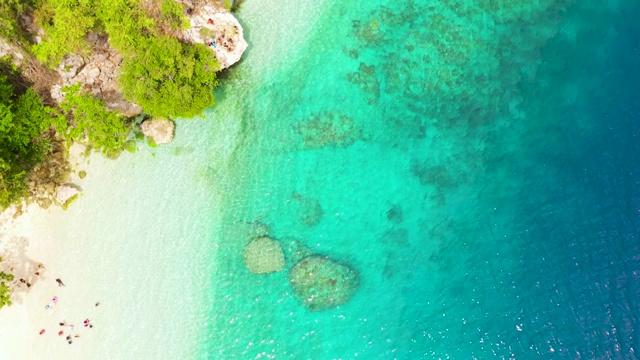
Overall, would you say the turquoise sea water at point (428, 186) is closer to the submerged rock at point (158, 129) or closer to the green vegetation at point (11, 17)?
the submerged rock at point (158, 129)

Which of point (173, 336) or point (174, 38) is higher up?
point (174, 38)

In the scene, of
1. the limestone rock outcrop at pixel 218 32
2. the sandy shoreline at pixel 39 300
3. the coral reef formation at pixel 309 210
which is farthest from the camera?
the coral reef formation at pixel 309 210

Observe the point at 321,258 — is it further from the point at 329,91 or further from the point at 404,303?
the point at 329,91

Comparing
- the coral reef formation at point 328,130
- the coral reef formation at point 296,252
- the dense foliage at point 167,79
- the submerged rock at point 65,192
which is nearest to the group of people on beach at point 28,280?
the submerged rock at point 65,192

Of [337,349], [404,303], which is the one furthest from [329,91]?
[337,349]

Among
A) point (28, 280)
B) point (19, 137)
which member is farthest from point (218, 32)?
point (28, 280)

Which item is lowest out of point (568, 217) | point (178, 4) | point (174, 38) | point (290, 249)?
point (290, 249)
